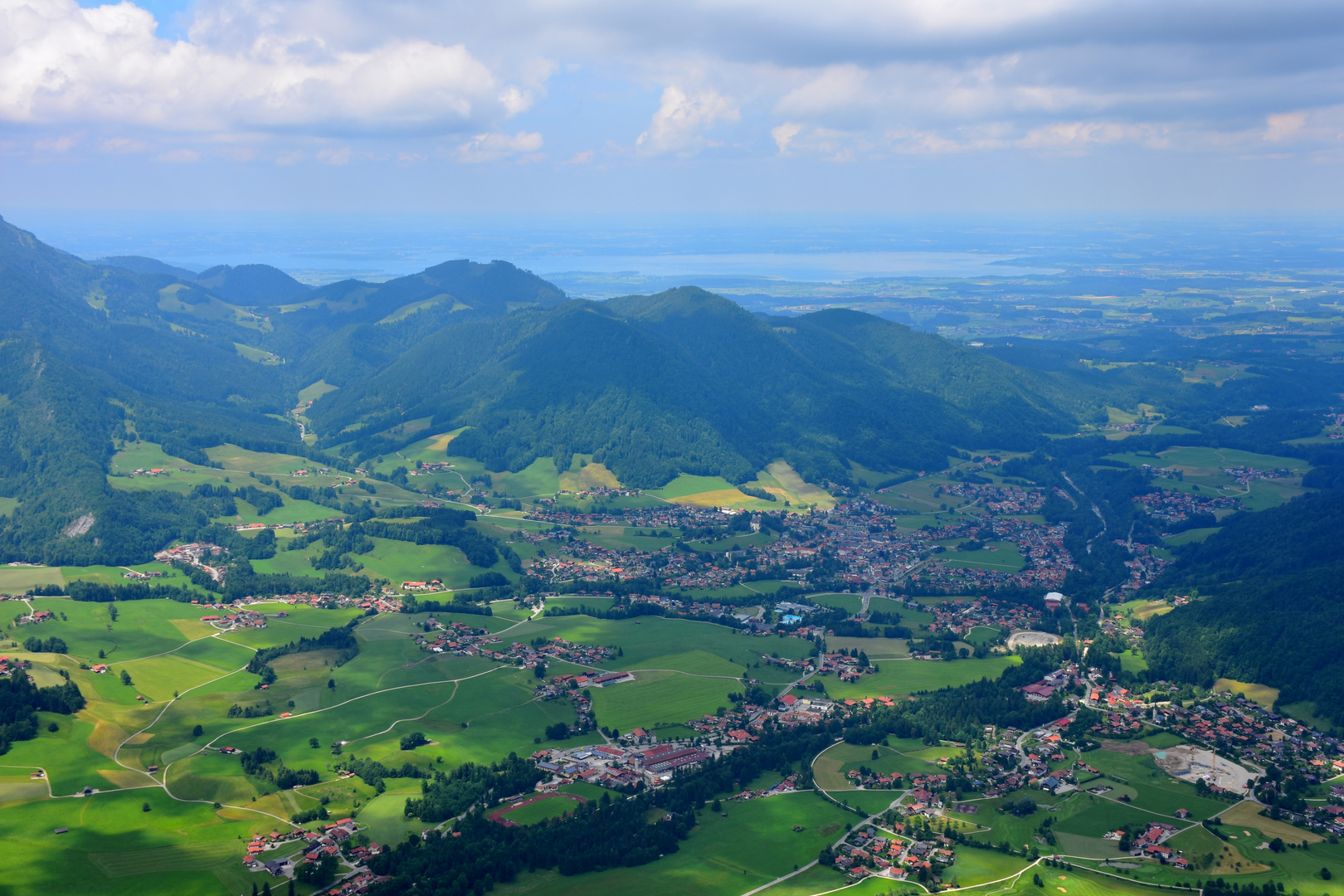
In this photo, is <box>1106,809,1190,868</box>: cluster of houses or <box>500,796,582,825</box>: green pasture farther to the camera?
<box>500,796,582,825</box>: green pasture

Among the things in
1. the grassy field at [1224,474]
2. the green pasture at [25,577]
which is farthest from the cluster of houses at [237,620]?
the grassy field at [1224,474]

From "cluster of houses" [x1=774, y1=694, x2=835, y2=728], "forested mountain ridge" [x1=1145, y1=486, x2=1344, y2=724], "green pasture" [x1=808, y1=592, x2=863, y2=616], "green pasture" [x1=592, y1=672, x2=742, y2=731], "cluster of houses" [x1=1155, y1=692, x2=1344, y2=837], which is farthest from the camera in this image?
"green pasture" [x1=808, y1=592, x2=863, y2=616]

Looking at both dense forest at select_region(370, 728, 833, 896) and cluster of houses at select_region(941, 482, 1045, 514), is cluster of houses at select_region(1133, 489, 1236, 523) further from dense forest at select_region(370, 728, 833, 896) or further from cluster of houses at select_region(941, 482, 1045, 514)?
dense forest at select_region(370, 728, 833, 896)

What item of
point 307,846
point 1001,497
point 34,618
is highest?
point 34,618

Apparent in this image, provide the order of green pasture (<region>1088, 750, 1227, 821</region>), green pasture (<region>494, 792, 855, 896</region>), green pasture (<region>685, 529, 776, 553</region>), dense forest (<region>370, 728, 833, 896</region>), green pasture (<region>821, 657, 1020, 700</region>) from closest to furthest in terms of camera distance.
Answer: dense forest (<region>370, 728, 833, 896</region>), green pasture (<region>494, 792, 855, 896</region>), green pasture (<region>1088, 750, 1227, 821</region>), green pasture (<region>821, 657, 1020, 700</region>), green pasture (<region>685, 529, 776, 553</region>)

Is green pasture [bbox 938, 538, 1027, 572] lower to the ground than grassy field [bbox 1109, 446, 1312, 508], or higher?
lower

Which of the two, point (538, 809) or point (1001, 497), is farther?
point (1001, 497)

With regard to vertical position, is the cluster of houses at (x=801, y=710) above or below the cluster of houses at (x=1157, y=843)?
above

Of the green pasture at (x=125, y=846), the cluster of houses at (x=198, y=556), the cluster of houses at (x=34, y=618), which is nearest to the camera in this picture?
the green pasture at (x=125, y=846)

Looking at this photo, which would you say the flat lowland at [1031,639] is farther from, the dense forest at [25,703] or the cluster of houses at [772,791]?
the dense forest at [25,703]

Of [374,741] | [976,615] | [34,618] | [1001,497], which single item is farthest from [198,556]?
[1001,497]

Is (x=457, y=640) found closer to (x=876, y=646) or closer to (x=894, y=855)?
(x=876, y=646)

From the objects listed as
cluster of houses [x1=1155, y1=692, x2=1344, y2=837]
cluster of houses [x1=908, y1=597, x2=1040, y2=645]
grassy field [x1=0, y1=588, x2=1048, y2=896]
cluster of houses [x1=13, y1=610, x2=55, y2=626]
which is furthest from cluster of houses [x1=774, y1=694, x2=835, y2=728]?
cluster of houses [x1=13, y1=610, x2=55, y2=626]
